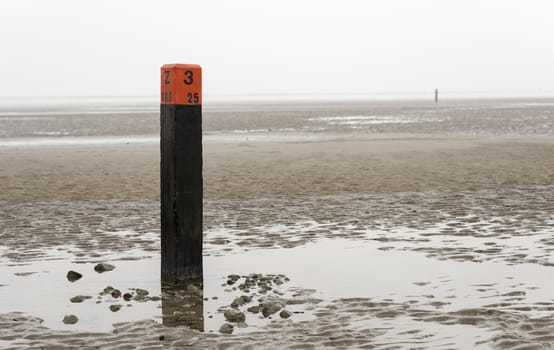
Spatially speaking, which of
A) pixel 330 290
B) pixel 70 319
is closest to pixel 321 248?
pixel 330 290

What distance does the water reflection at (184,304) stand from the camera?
672 cm

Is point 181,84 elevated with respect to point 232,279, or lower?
elevated

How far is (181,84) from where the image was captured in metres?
7.83

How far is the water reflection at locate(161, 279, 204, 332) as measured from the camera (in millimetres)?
6719

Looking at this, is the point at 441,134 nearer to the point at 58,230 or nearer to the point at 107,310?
the point at 58,230

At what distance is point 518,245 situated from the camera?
32.4 feet

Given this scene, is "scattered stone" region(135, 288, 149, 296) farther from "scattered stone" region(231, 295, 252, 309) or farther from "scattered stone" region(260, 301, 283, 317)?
"scattered stone" region(260, 301, 283, 317)

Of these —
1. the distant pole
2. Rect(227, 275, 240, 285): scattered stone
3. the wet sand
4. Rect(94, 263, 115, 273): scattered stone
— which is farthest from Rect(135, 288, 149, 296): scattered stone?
Rect(94, 263, 115, 273): scattered stone

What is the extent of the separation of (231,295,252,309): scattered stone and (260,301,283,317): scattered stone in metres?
0.25

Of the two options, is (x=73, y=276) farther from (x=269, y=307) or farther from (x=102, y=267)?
(x=269, y=307)

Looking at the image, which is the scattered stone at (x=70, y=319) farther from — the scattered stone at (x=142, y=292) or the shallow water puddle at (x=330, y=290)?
the scattered stone at (x=142, y=292)

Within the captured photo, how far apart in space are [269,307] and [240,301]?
0.40 meters

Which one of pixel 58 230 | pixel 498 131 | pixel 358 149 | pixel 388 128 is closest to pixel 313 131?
pixel 388 128

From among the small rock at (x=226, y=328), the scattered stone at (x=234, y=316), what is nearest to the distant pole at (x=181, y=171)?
the scattered stone at (x=234, y=316)
